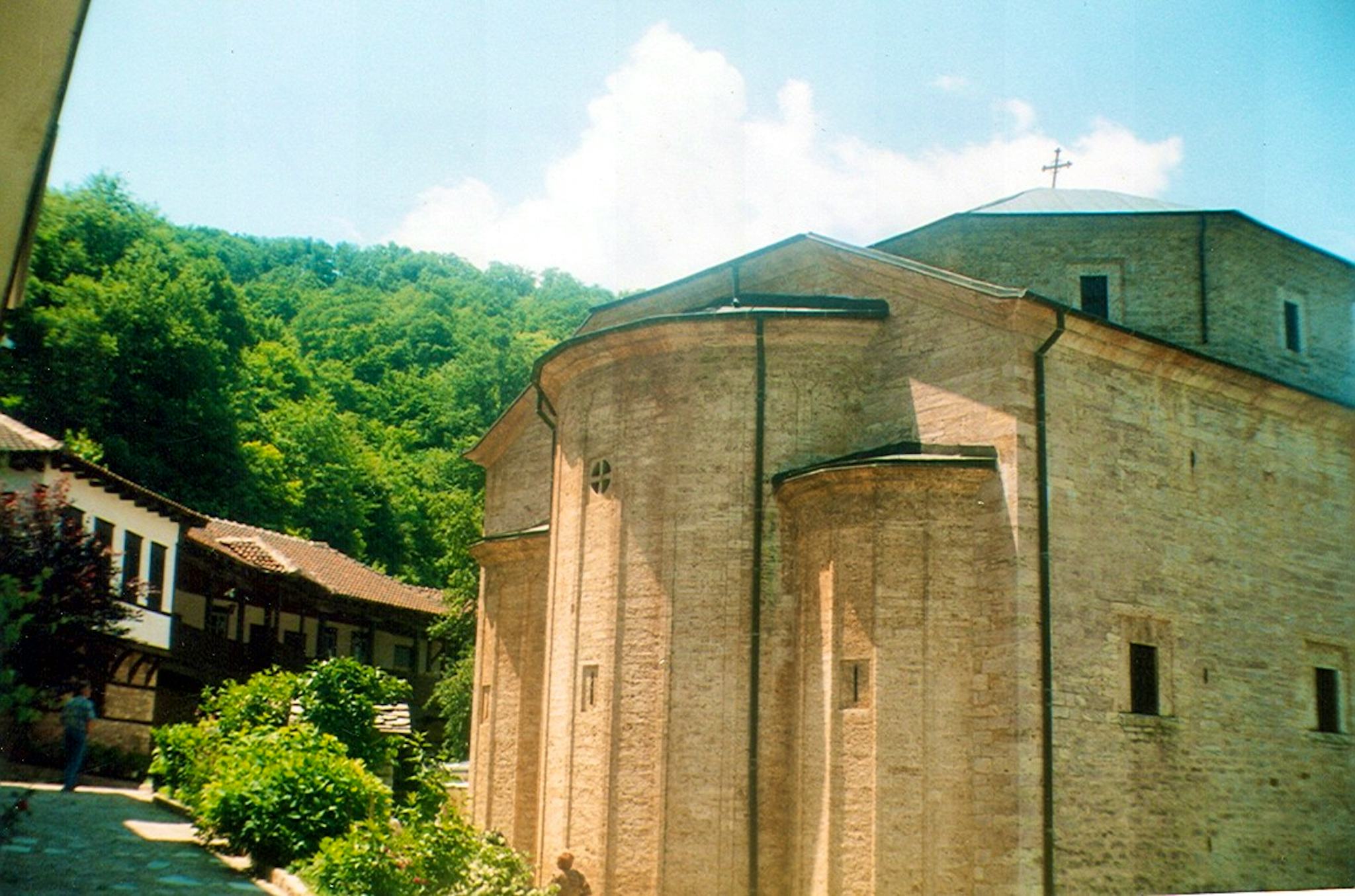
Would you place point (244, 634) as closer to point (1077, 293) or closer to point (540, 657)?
point (540, 657)

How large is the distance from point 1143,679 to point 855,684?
3662 mm

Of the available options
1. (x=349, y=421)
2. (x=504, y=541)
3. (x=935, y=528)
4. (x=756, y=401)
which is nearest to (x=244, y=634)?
(x=504, y=541)

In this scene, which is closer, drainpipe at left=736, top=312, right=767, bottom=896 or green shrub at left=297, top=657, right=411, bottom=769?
drainpipe at left=736, top=312, right=767, bottom=896

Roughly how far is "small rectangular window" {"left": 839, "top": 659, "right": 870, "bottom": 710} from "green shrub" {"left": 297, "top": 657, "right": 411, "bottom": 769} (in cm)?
739

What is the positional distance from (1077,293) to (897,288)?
212 inches

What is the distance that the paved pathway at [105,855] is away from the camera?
10586mm

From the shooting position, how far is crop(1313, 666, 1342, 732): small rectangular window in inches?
661

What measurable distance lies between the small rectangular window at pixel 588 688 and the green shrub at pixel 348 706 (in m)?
3.79

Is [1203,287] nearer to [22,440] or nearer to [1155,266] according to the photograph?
[1155,266]

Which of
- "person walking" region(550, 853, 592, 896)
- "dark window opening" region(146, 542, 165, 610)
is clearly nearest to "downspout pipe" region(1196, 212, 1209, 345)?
"person walking" region(550, 853, 592, 896)

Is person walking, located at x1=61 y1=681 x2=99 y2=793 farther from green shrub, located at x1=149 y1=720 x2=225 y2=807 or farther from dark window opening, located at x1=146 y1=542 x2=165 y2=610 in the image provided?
dark window opening, located at x1=146 y1=542 x2=165 y2=610

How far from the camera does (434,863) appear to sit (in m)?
12.1

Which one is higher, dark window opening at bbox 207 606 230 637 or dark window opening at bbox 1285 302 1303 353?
dark window opening at bbox 1285 302 1303 353

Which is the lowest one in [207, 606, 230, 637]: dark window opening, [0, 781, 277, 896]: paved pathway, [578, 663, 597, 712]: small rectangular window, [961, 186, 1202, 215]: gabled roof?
[0, 781, 277, 896]: paved pathway
